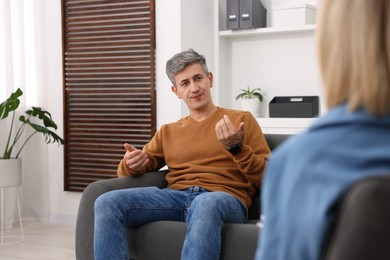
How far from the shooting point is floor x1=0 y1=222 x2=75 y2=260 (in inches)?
162

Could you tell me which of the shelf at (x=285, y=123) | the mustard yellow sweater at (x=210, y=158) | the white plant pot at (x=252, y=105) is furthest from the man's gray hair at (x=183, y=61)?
the white plant pot at (x=252, y=105)

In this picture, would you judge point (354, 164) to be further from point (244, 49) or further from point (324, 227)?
point (244, 49)

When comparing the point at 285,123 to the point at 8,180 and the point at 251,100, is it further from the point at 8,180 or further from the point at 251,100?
the point at 8,180

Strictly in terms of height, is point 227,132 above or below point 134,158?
above

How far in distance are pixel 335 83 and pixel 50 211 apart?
4656 mm

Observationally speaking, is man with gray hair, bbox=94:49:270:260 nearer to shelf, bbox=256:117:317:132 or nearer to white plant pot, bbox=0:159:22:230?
shelf, bbox=256:117:317:132

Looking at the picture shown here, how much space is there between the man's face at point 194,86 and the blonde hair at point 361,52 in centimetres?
202

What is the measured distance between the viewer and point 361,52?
34.9 inches

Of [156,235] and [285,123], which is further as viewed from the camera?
[285,123]

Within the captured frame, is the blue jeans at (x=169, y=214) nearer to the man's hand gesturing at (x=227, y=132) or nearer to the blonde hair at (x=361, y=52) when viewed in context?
the man's hand gesturing at (x=227, y=132)

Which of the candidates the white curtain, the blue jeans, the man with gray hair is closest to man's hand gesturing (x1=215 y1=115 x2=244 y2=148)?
the man with gray hair

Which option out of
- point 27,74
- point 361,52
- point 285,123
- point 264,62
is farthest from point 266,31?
point 361,52

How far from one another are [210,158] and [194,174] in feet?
0.32

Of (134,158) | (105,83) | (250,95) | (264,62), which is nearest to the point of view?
(134,158)
